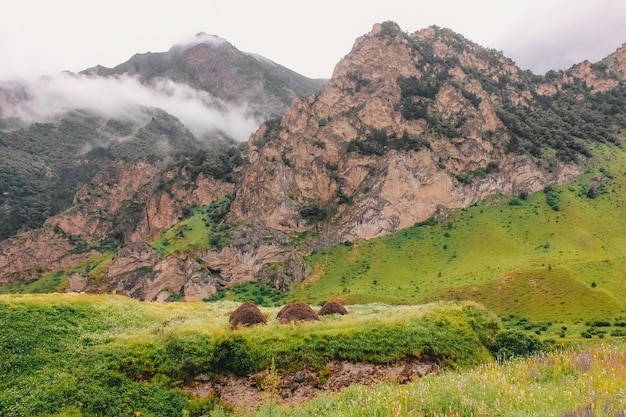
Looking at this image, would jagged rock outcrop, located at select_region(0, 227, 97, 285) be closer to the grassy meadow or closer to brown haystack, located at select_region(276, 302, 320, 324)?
the grassy meadow

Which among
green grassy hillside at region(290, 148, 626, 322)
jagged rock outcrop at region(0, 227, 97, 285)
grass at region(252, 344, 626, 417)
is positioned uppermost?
grass at region(252, 344, 626, 417)

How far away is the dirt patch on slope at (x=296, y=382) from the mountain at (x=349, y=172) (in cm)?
7099

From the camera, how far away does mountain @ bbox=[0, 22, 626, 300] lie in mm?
106625

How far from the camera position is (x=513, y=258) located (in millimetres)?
86000

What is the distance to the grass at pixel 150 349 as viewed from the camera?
875 inches

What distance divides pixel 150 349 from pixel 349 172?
96.6m

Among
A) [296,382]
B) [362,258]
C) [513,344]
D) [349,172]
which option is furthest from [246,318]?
[349,172]

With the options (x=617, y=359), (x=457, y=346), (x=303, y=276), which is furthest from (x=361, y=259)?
(x=617, y=359)

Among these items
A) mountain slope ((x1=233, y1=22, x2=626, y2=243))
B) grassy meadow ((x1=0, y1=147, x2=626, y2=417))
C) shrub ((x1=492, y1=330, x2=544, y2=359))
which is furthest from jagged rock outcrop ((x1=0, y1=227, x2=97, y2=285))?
shrub ((x1=492, y1=330, x2=544, y2=359))

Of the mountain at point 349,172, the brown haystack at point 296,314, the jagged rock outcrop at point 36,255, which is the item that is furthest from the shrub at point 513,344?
the jagged rock outcrop at point 36,255

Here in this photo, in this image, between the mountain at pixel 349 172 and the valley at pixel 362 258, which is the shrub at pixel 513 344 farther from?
the mountain at pixel 349 172

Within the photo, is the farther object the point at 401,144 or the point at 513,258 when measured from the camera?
the point at 401,144

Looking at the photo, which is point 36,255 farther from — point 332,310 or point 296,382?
point 296,382

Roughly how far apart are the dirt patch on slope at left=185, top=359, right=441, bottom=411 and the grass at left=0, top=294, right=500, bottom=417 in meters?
0.46
